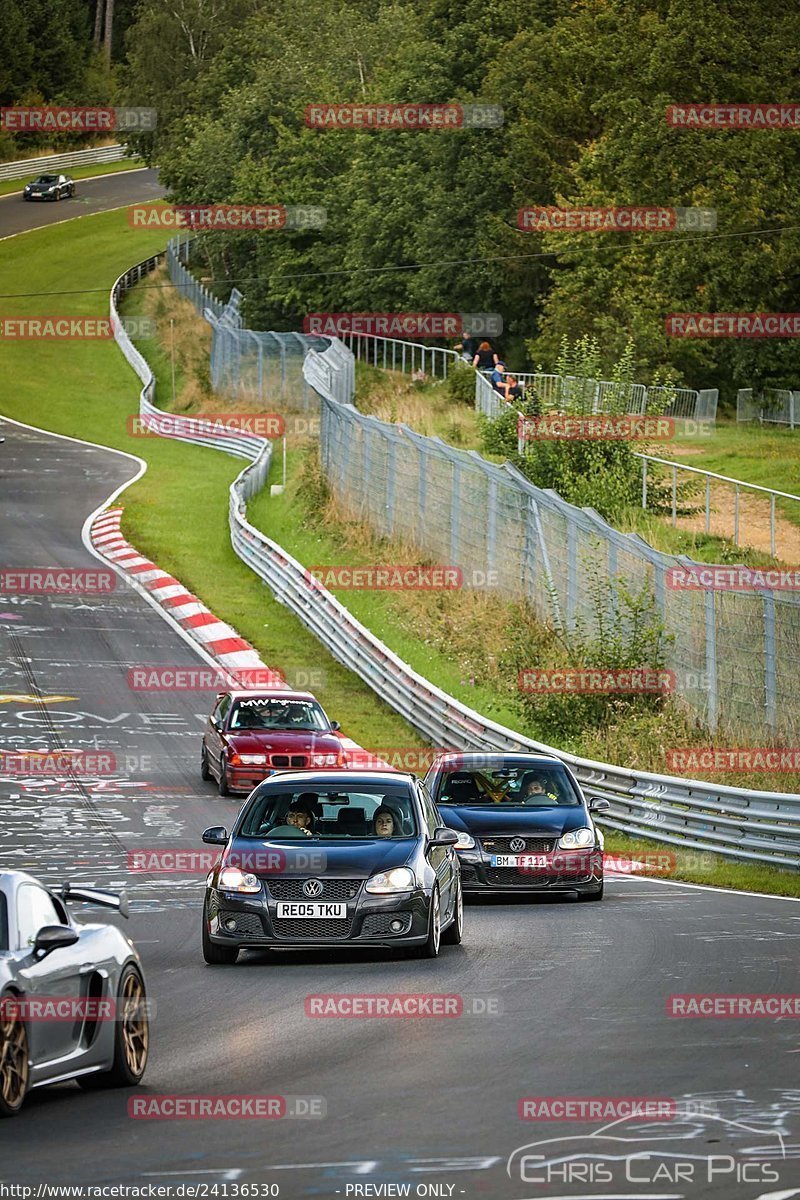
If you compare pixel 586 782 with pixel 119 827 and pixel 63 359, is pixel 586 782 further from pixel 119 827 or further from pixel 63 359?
pixel 63 359

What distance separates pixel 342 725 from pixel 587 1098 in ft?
69.5

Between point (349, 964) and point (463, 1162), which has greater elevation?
point (463, 1162)

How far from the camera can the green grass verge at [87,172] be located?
387 ft

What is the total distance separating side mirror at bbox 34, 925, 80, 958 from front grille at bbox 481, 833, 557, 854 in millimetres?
9595

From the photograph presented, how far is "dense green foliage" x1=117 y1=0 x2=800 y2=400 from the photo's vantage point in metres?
58.5

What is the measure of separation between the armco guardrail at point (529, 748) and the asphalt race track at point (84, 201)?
63.3 m

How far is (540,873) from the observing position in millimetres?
18344

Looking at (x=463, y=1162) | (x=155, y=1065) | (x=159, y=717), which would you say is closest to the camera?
(x=463, y=1162)

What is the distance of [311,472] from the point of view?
46594 mm

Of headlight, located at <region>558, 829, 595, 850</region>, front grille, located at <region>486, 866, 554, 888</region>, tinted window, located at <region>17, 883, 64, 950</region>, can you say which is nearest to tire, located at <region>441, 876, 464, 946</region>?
front grille, located at <region>486, 866, 554, 888</region>

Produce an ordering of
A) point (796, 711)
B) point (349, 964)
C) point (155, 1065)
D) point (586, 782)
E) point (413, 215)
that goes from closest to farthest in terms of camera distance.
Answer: point (155, 1065) < point (349, 964) < point (796, 711) < point (586, 782) < point (413, 215)

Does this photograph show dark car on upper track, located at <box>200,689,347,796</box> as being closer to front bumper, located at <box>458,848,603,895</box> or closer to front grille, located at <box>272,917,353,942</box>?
front bumper, located at <box>458,848,603,895</box>

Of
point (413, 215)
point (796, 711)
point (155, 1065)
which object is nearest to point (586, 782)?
point (796, 711)

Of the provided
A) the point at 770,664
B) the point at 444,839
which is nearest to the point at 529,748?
the point at 770,664
